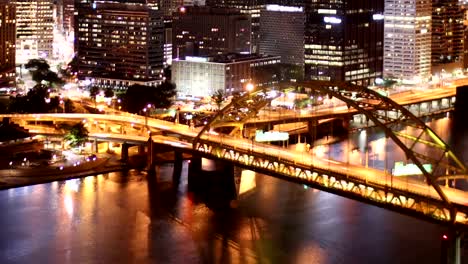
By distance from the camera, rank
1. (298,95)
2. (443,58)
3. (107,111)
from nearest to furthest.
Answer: (107,111) < (298,95) < (443,58)

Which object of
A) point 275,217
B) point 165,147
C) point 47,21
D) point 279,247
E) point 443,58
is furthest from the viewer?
point 47,21

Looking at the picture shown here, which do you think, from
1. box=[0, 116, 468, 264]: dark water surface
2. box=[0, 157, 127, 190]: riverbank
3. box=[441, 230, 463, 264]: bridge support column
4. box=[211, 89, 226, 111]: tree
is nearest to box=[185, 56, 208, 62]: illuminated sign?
box=[211, 89, 226, 111]: tree

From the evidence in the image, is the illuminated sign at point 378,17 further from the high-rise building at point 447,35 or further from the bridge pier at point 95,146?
A: the bridge pier at point 95,146


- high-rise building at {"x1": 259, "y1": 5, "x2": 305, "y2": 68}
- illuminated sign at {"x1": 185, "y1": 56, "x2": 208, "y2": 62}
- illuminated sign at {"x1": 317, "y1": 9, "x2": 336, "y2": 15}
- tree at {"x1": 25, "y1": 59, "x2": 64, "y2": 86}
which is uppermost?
illuminated sign at {"x1": 317, "y1": 9, "x2": 336, "y2": 15}

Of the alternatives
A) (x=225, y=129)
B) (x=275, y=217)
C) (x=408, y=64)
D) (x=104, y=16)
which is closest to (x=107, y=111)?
(x=225, y=129)

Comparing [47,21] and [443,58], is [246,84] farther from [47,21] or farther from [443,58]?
[47,21]

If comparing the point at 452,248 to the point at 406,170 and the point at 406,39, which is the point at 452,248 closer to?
the point at 406,170

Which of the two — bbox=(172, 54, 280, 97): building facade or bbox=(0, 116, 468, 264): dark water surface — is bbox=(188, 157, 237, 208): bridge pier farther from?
bbox=(172, 54, 280, 97): building facade
